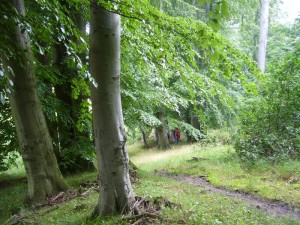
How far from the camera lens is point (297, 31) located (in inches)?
558

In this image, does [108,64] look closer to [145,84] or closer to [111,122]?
[111,122]

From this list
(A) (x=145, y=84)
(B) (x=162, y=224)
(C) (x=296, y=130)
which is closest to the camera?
(B) (x=162, y=224)

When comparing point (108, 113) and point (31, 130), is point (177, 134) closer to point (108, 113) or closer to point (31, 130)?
point (31, 130)

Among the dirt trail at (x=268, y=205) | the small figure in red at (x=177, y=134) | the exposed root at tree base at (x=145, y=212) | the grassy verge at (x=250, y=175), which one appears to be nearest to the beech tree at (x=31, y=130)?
the exposed root at tree base at (x=145, y=212)

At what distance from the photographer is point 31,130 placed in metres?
6.23

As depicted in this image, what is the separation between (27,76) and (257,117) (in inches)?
335

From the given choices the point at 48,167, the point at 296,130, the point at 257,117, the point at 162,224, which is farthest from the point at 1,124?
the point at 296,130

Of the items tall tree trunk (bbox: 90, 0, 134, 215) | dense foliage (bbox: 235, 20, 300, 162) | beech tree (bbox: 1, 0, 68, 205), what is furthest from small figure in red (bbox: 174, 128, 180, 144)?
tall tree trunk (bbox: 90, 0, 134, 215)

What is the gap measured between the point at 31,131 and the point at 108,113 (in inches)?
121

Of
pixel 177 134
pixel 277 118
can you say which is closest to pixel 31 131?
pixel 277 118

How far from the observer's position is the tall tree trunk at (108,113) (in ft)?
12.3

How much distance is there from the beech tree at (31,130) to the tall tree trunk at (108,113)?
2.56 meters

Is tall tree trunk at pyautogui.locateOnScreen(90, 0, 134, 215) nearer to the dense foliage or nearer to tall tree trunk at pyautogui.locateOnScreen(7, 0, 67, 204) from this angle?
tall tree trunk at pyautogui.locateOnScreen(7, 0, 67, 204)

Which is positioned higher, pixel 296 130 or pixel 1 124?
pixel 1 124
